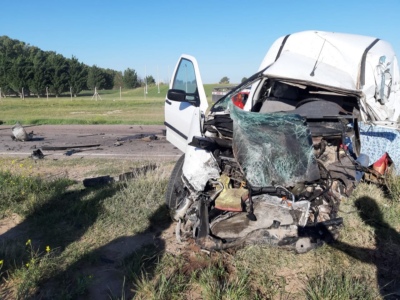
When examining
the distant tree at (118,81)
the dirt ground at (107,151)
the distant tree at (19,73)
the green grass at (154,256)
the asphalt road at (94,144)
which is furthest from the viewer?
the distant tree at (118,81)

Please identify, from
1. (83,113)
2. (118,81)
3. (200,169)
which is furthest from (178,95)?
(118,81)

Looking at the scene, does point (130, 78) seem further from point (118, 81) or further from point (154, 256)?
point (154, 256)

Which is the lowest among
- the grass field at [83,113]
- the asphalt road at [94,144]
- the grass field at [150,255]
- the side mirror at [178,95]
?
the grass field at [83,113]

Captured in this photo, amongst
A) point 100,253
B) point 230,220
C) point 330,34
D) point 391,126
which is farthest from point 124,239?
point 330,34

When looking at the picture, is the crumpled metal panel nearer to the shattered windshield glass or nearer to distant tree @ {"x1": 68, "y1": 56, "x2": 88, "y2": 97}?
the shattered windshield glass

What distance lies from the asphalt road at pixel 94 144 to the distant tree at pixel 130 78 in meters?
69.7

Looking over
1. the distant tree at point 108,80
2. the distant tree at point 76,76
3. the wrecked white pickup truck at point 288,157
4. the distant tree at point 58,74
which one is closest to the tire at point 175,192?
the wrecked white pickup truck at point 288,157

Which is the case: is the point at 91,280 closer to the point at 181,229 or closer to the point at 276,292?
the point at 181,229

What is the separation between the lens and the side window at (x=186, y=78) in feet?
17.0

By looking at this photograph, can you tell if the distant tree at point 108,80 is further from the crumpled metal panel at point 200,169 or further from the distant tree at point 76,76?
the crumpled metal panel at point 200,169

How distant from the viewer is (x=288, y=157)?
3402mm

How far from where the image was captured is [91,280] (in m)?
3.26

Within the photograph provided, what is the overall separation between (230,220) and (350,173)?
1323 millimetres

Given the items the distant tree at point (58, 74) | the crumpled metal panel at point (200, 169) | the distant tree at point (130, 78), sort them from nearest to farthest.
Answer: the crumpled metal panel at point (200, 169) < the distant tree at point (58, 74) < the distant tree at point (130, 78)
